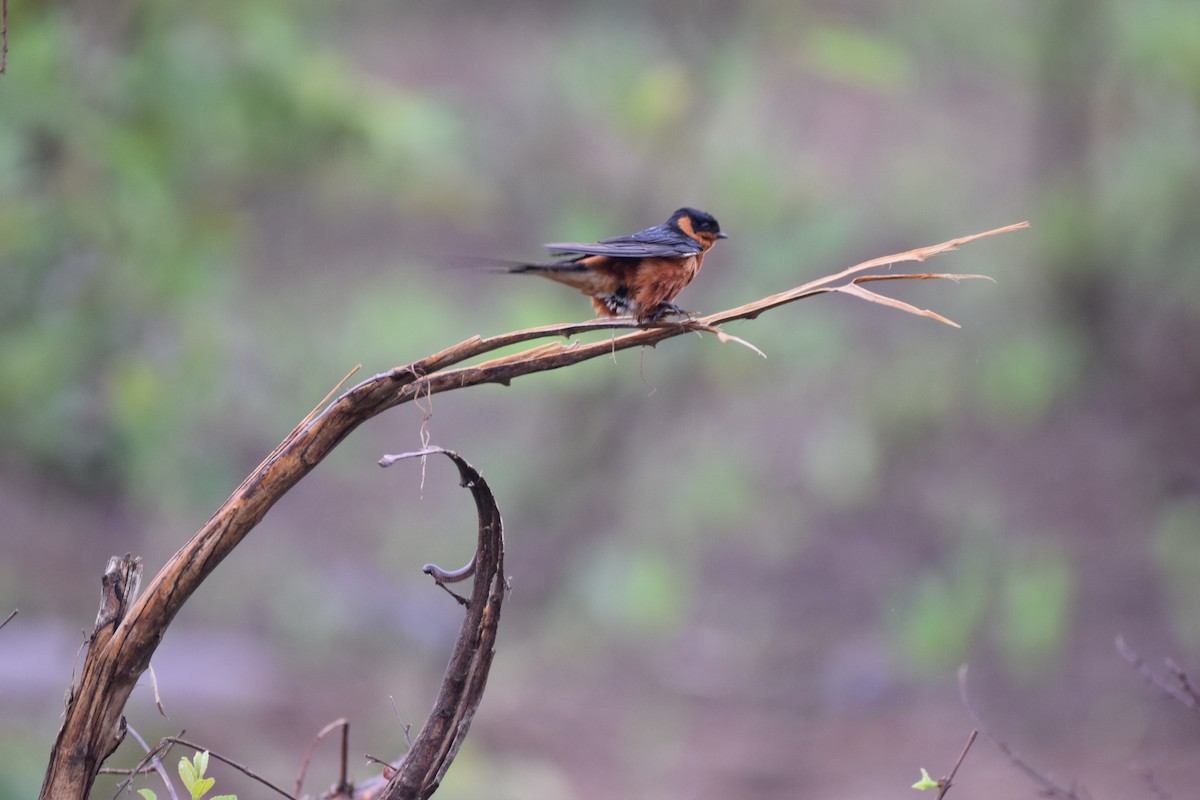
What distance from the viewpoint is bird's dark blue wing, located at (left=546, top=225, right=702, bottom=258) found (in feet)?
10.4

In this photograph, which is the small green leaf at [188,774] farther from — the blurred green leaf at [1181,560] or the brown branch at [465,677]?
the blurred green leaf at [1181,560]

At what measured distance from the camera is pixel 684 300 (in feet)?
36.0

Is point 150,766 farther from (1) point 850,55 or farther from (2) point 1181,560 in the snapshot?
(2) point 1181,560

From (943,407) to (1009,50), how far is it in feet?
11.9

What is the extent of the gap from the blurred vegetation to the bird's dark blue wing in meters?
3.64

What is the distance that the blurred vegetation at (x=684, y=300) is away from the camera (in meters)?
6.63

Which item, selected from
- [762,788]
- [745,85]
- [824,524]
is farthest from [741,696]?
[745,85]

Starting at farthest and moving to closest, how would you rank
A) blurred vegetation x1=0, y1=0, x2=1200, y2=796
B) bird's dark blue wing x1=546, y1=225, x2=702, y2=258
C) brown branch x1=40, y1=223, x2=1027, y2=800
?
blurred vegetation x1=0, y1=0, x2=1200, y2=796
bird's dark blue wing x1=546, y1=225, x2=702, y2=258
brown branch x1=40, y1=223, x2=1027, y2=800

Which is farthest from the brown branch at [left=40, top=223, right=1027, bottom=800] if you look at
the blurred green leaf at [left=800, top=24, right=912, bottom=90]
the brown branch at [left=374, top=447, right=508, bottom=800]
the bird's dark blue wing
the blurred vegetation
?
the blurred green leaf at [left=800, top=24, right=912, bottom=90]

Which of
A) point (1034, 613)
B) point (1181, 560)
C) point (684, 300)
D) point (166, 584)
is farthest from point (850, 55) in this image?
point (166, 584)

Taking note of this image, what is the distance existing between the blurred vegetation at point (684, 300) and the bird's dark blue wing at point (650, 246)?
364 cm

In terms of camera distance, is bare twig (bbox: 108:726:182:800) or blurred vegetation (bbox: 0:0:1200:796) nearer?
bare twig (bbox: 108:726:182:800)

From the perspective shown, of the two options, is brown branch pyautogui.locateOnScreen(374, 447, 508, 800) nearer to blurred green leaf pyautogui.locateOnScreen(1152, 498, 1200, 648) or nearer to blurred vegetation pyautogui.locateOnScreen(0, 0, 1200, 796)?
blurred vegetation pyautogui.locateOnScreen(0, 0, 1200, 796)

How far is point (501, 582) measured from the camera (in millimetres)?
1520
